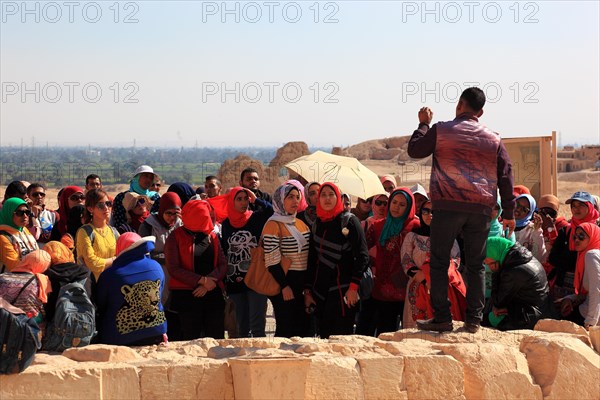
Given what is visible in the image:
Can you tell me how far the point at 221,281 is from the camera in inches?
305

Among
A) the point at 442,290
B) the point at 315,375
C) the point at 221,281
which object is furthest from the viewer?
the point at 221,281

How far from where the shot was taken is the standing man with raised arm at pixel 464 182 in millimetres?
6059

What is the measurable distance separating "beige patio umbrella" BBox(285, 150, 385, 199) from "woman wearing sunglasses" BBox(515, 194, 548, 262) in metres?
2.14

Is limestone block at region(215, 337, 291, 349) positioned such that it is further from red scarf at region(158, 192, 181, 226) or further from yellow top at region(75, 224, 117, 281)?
red scarf at region(158, 192, 181, 226)

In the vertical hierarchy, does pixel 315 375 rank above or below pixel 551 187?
below

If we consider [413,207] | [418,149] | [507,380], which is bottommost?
[507,380]

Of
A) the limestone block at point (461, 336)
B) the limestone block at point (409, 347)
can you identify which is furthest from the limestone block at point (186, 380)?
the limestone block at point (461, 336)

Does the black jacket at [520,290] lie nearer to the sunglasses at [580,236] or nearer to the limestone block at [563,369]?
Result: the sunglasses at [580,236]

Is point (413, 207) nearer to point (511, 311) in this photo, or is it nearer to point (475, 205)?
point (511, 311)

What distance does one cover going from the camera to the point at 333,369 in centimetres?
538

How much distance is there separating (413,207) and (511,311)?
1434mm

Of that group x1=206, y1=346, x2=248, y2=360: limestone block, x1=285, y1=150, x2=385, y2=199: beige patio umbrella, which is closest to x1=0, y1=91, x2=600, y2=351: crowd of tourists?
x1=206, y1=346, x2=248, y2=360: limestone block

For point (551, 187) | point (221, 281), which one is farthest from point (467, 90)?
point (551, 187)

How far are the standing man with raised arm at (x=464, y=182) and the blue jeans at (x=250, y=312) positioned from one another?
7.61ft
